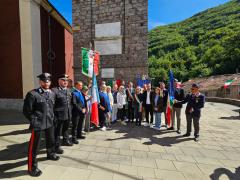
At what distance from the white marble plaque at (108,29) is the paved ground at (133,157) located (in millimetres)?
5838

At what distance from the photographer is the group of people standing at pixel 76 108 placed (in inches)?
135

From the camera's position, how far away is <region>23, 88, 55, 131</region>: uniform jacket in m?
3.38

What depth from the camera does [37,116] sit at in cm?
346

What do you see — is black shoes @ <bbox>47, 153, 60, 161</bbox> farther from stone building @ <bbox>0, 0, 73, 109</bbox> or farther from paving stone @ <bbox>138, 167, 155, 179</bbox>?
stone building @ <bbox>0, 0, 73, 109</bbox>

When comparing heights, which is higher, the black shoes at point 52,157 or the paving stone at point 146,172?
the black shoes at point 52,157

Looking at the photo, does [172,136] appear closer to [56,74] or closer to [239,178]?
[239,178]

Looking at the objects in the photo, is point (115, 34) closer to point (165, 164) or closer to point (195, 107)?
point (195, 107)

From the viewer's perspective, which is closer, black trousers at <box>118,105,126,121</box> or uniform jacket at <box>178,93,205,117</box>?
uniform jacket at <box>178,93,205,117</box>

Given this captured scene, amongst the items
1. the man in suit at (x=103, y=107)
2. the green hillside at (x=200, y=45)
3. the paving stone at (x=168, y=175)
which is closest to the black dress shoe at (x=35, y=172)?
the paving stone at (x=168, y=175)

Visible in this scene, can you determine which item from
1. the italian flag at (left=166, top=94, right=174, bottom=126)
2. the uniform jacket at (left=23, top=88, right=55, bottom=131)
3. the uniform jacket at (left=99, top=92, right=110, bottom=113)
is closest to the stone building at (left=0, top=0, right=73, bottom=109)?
the uniform jacket at (left=99, top=92, right=110, bottom=113)

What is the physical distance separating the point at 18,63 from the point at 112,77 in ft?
16.1

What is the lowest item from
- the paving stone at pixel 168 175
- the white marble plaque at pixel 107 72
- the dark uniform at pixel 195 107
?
the paving stone at pixel 168 175

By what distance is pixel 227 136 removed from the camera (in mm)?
6305

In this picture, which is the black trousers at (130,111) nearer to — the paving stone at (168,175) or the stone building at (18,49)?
the paving stone at (168,175)
